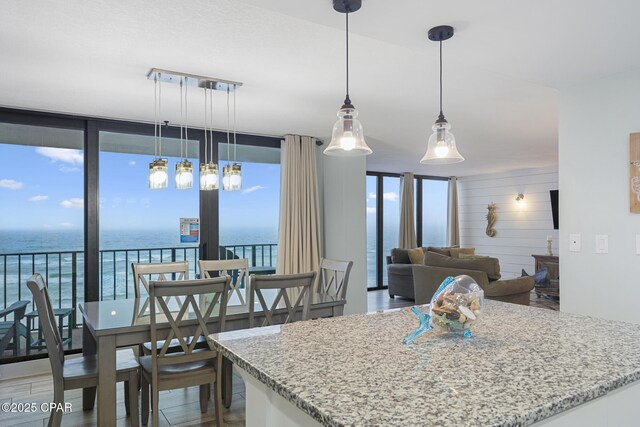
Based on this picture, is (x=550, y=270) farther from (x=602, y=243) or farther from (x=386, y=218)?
(x=602, y=243)

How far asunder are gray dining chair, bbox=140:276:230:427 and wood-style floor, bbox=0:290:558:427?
25cm

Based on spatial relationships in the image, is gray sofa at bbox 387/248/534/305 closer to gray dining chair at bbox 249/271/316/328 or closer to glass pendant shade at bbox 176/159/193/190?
gray dining chair at bbox 249/271/316/328

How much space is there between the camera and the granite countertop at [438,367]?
93cm

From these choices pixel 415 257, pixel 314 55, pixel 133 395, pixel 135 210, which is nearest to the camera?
pixel 133 395

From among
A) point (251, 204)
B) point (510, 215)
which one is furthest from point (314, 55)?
point (510, 215)

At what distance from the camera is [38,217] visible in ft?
14.1

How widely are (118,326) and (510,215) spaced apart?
8.33m

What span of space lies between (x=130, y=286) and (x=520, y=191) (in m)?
7.40

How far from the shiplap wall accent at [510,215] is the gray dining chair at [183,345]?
7.41m

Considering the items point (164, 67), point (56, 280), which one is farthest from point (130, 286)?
point (164, 67)

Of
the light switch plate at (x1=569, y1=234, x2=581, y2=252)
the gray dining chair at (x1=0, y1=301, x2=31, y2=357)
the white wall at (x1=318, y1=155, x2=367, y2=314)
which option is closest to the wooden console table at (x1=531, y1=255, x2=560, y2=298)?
the white wall at (x1=318, y1=155, x2=367, y2=314)

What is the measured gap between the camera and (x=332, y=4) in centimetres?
173

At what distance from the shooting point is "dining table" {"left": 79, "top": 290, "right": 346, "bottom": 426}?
2498mm

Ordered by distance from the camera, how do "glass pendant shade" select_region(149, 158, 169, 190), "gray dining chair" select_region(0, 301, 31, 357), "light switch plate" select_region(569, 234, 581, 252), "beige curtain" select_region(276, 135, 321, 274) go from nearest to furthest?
"light switch plate" select_region(569, 234, 581, 252), "glass pendant shade" select_region(149, 158, 169, 190), "gray dining chair" select_region(0, 301, 31, 357), "beige curtain" select_region(276, 135, 321, 274)
